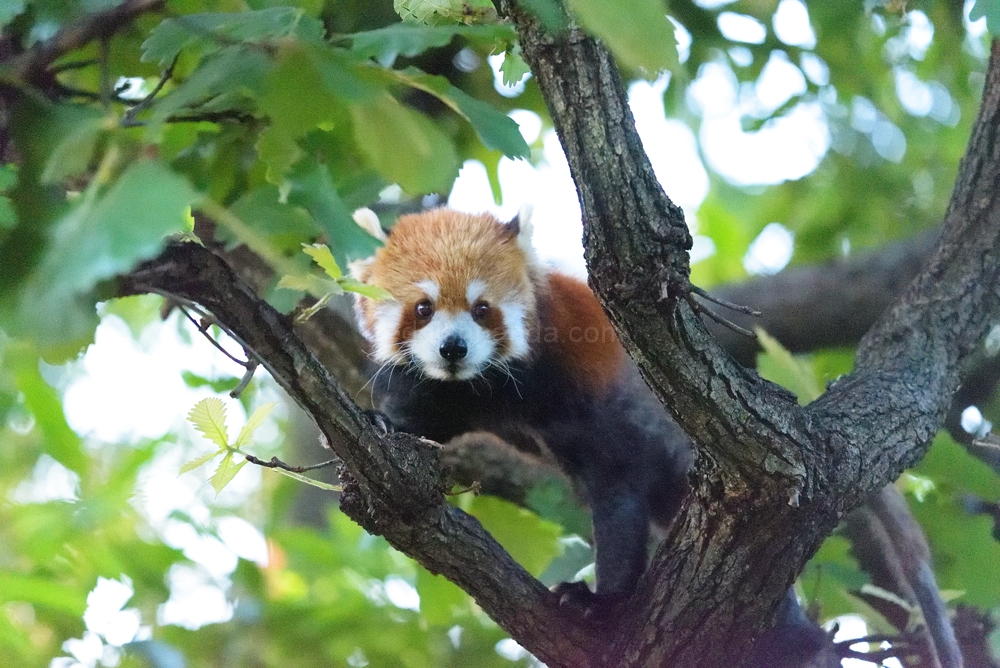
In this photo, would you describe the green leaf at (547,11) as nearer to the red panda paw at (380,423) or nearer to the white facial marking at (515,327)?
the red panda paw at (380,423)

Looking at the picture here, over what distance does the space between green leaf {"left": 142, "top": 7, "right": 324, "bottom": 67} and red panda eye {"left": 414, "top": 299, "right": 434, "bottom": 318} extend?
6.46 feet

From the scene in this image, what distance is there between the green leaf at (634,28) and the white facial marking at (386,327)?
2.51m

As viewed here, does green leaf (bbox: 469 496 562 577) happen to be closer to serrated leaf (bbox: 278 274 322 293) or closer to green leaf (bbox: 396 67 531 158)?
green leaf (bbox: 396 67 531 158)

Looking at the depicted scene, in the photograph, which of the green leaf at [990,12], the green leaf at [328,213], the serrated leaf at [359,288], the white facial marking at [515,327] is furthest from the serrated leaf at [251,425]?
the green leaf at [990,12]

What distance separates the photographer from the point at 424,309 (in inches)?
130

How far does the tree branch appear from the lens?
1.54 meters

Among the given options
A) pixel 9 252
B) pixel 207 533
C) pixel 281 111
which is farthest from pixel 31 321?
pixel 207 533

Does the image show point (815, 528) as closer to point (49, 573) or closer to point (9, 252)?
point (9, 252)

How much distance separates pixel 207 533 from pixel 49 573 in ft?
2.59

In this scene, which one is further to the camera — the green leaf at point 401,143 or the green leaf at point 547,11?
the green leaf at point 401,143

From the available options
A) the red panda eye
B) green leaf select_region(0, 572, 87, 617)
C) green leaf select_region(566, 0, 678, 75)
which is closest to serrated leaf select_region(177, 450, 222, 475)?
green leaf select_region(566, 0, 678, 75)

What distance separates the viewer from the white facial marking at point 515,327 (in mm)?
3273

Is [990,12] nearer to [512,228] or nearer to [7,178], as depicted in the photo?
[7,178]

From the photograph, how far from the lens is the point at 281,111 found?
3.67 ft
